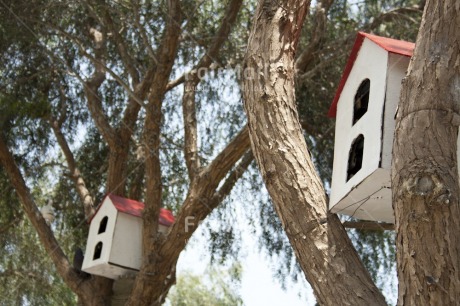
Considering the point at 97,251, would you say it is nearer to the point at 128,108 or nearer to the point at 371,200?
the point at 128,108

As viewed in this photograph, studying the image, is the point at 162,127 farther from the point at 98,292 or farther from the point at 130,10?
the point at 98,292

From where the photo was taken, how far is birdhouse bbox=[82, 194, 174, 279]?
7.56m

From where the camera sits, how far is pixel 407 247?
3.50 meters

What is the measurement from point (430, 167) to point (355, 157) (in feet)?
→ 4.39

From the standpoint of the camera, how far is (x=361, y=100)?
5.15 meters

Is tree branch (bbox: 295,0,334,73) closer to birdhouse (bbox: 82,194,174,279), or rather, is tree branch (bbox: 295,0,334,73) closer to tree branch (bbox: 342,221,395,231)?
birdhouse (bbox: 82,194,174,279)

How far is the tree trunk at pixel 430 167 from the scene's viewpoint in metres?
3.42

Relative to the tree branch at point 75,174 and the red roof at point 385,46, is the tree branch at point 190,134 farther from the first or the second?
the red roof at point 385,46

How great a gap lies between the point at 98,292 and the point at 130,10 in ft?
9.00

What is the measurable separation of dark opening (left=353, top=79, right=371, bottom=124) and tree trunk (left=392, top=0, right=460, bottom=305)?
1.19m

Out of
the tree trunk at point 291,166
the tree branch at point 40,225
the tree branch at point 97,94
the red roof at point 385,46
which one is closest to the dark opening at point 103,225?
the tree branch at point 40,225

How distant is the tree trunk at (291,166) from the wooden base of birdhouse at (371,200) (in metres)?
0.30

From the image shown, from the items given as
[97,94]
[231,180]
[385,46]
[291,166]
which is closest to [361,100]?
[385,46]

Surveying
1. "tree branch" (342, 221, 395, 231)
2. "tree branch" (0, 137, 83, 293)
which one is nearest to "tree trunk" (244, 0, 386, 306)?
"tree branch" (342, 221, 395, 231)
